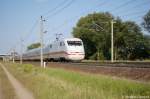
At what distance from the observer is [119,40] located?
78.9m

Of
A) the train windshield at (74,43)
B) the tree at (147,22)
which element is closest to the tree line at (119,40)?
the tree at (147,22)

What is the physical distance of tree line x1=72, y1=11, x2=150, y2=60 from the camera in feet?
246

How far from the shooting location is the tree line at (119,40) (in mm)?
75125

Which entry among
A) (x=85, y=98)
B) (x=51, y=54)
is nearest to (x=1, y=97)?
(x=85, y=98)

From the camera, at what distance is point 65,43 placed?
4362cm

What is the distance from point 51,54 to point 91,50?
1396 inches

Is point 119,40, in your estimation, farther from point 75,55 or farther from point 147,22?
point 75,55

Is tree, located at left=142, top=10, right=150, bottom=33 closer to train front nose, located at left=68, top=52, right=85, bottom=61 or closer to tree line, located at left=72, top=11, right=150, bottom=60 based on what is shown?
tree line, located at left=72, top=11, right=150, bottom=60

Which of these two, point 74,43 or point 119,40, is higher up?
point 119,40

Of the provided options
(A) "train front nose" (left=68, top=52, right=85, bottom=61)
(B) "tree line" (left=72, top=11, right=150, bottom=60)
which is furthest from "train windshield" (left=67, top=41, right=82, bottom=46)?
(B) "tree line" (left=72, top=11, right=150, bottom=60)

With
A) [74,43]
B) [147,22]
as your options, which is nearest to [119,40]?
[147,22]

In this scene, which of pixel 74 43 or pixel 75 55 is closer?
pixel 75 55

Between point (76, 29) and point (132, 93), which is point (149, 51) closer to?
point (76, 29)

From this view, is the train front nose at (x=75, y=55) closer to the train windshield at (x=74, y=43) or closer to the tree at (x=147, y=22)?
the train windshield at (x=74, y=43)
